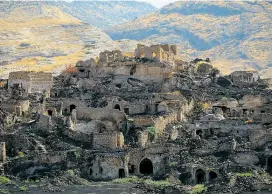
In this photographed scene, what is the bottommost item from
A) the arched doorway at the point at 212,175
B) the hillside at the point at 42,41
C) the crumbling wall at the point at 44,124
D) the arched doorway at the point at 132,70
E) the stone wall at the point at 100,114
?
the arched doorway at the point at 212,175

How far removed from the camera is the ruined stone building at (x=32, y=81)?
83.9 metres

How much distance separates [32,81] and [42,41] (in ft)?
212

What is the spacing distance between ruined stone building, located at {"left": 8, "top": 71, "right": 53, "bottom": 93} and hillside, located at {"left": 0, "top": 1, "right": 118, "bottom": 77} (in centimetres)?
2278

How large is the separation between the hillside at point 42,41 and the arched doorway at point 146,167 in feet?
142

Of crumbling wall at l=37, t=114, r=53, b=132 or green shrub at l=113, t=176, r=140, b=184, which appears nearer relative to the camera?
green shrub at l=113, t=176, r=140, b=184

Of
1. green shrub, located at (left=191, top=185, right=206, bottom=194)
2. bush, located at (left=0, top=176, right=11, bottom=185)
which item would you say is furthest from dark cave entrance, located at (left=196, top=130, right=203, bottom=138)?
bush, located at (left=0, top=176, right=11, bottom=185)

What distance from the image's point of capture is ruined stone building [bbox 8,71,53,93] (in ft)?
275

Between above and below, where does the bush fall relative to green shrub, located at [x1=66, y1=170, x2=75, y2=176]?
below

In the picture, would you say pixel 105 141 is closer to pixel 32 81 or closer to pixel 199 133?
pixel 199 133

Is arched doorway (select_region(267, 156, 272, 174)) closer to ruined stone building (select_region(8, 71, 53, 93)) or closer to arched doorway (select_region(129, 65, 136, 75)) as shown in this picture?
arched doorway (select_region(129, 65, 136, 75))

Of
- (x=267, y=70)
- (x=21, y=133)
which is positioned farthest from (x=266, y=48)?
(x=21, y=133)

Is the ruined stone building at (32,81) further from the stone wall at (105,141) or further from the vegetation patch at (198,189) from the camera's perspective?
the vegetation patch at (198,189)

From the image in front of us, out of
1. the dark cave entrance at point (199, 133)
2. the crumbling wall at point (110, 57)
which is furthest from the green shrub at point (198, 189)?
the crumbling wall at point (110, 57)

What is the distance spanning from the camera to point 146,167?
6731 centimetres
